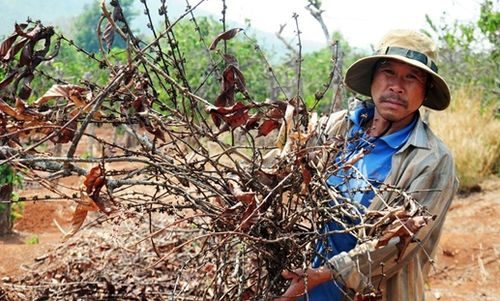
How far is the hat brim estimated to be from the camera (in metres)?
2.52

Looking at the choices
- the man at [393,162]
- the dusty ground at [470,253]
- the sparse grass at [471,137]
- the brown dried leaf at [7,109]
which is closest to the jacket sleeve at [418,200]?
the man at [393,162]

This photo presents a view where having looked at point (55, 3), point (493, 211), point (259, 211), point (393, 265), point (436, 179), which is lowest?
point (493, 211)

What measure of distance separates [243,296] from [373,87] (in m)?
0.82

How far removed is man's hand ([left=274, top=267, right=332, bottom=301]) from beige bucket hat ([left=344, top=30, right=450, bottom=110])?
757 millimetres

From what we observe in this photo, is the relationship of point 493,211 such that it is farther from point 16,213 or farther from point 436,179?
point 436,179

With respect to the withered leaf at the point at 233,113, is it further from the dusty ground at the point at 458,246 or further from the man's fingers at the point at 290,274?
the dusty ground at the point at 458,246

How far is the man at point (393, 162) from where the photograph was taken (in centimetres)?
225

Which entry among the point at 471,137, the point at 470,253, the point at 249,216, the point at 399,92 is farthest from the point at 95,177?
the point at 471,137

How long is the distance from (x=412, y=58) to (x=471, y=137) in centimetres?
721

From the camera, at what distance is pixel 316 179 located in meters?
2.08

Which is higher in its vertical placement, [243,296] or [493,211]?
[243,296]

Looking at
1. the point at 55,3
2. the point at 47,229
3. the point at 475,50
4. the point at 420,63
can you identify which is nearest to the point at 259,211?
the point at 420,63

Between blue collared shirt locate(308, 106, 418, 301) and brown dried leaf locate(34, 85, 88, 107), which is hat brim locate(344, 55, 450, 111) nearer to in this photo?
blue collared shirt locate(308, 106, 418, 301)

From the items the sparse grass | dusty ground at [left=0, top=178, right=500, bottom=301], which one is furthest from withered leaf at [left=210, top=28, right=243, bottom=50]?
the sparse grass
